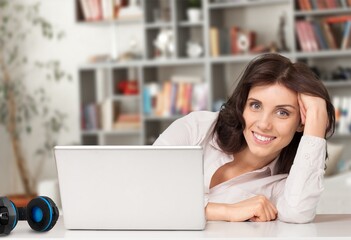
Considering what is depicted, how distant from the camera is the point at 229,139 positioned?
242 cm

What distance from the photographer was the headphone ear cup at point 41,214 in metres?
1.97

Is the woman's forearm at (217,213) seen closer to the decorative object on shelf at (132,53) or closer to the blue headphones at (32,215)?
the blue headphones at (32,215)

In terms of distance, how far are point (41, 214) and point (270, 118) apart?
0.71 metres

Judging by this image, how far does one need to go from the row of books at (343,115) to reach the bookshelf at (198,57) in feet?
0.17

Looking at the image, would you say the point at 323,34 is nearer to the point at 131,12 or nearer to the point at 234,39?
the point at 234,39

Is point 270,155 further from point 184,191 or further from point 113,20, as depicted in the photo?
point 113,20

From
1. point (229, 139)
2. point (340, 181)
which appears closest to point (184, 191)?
point (229, 139)

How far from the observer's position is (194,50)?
6660 millimetres

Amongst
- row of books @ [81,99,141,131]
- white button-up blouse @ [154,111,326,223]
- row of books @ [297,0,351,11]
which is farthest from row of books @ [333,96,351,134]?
white button-up blouse @ [154,111,326,223]

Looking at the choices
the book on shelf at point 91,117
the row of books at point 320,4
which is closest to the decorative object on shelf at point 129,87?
the book on shelf at point 91,117

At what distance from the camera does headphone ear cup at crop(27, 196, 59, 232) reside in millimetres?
1969

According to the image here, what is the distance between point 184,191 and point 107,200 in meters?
0.19

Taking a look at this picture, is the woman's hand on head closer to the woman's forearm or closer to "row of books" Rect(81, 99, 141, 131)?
the woman's forearm

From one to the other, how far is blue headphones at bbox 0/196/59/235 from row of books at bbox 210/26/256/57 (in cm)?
462
